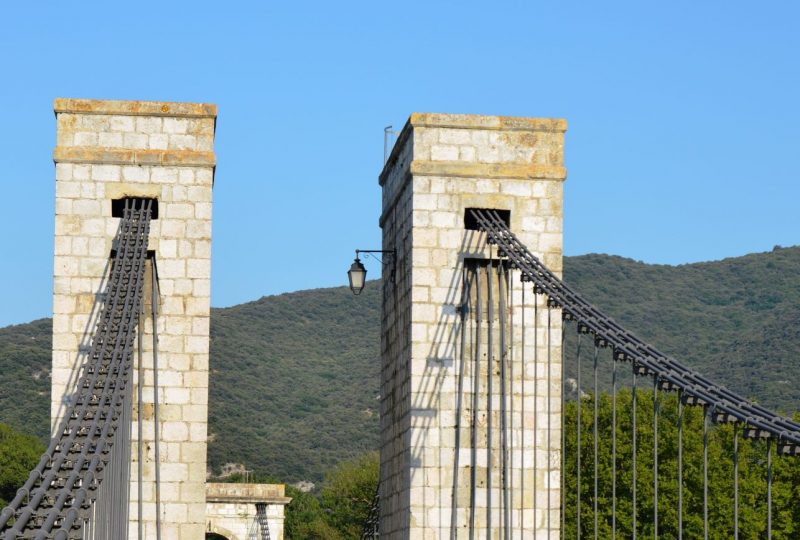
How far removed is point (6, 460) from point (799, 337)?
37.9m

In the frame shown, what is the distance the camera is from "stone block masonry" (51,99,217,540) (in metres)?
20.3

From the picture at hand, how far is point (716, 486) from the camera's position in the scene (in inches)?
1542

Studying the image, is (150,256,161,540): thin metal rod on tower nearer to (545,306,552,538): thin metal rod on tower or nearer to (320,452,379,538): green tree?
(545,306,552,538): thin metal rod on tower

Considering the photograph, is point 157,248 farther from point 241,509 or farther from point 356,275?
point 241,509

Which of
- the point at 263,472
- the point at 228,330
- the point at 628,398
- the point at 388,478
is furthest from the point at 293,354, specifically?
the point at 388,478

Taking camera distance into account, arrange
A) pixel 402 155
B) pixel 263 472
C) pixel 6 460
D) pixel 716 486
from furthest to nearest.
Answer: pixel 263 472 < pixel 6 460 < pixel 716 486 < pixel 402 155

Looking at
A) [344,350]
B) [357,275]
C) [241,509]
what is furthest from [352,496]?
[344,350]

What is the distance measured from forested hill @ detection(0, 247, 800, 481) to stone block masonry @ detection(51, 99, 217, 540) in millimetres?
50137

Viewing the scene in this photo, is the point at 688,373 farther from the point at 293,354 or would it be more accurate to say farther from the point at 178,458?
the point at 293,354

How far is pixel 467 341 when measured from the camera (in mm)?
20141

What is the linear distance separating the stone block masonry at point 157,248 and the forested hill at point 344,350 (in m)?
50.1

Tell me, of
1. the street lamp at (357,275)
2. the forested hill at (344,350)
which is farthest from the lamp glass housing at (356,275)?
the forested hill at (344,350)

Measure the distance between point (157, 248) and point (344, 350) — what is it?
290 ft

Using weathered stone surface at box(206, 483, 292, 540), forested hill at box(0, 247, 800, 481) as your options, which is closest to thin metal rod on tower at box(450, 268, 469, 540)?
weathered stone surface at box(206, 483, 292, 540)
